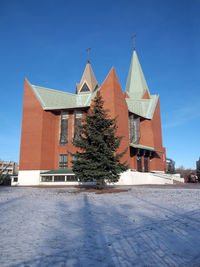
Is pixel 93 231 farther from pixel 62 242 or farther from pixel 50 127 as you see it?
pixel 50 127

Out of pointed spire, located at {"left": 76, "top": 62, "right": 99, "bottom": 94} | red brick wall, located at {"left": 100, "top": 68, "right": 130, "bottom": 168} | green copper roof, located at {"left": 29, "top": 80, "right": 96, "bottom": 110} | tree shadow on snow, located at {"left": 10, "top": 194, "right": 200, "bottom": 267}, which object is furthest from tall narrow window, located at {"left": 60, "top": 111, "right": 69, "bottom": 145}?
tree shadow on snow, located at {"left": 10, "top": 194, "right": 200, "bottom": 267}

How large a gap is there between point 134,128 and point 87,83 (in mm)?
14652

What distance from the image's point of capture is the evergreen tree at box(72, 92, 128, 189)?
1468 centimetres

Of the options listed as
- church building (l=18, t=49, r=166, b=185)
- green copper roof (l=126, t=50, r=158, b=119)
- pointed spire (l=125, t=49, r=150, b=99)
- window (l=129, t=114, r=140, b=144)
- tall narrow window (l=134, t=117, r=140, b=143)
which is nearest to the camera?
church building (l=18, t=49, r=166, b=185)

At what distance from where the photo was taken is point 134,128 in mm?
36938

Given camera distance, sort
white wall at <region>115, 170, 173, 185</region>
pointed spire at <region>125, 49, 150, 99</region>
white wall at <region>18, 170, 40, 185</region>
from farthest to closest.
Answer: pointed spire at <region>125, 49, 150, 99</region> < white wall at <region>18, 170, 40, 185</region> < white wall at <region>115, 170, 173, 185</region>

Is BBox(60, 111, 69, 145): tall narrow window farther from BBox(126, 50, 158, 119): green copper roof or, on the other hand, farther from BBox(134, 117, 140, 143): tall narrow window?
BBox(134, 117, 140, 143): tall narrow window

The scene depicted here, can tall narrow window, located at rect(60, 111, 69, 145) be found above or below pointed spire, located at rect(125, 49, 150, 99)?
below

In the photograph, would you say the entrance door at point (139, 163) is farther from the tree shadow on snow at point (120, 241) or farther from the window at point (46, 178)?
the tree shadow on snow at point (120, 241)

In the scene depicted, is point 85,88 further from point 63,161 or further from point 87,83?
point 63,161

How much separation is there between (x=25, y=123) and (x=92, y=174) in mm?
21874

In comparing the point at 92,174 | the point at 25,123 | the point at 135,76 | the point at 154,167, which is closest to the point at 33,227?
the point at 92,174

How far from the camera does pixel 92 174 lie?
1447 cm

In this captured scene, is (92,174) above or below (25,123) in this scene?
below
